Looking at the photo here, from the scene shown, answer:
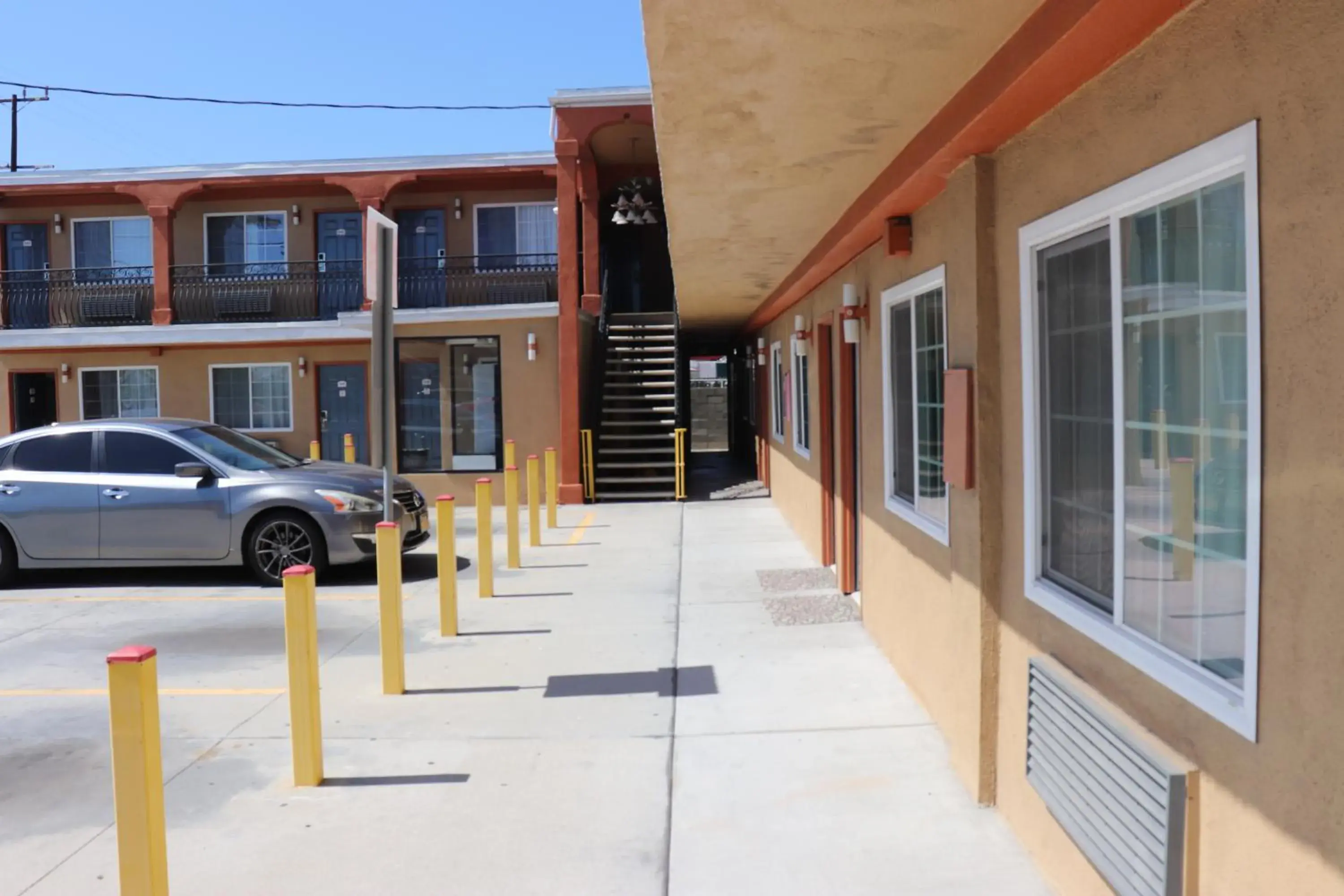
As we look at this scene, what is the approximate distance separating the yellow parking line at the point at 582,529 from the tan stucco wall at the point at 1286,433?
31.6ft

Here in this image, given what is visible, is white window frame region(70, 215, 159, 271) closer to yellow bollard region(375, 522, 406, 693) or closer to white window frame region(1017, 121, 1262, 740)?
yellow bollard region(375, 522, 406, 693)

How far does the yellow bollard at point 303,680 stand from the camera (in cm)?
473

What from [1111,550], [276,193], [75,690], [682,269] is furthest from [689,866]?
[276,193]

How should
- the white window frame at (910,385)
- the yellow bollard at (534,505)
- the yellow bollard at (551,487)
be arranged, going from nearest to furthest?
the white window frame at (910,385) < the yellow bollard at (534,505) < the yellow bollard at (551,487)

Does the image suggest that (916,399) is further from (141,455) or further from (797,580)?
(141,455)

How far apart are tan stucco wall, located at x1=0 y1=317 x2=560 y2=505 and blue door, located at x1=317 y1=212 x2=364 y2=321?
141 centimetres

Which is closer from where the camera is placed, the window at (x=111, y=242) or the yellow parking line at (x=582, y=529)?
the yellow parking line at (x=582, y=529)

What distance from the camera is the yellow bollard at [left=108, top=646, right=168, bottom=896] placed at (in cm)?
324

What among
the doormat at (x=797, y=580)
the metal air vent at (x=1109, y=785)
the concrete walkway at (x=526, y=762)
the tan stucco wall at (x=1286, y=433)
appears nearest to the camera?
the tan stucco wall at (x=1286, y=433)

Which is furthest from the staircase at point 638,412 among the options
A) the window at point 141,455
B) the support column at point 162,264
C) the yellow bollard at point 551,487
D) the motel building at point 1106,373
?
the motel building at point 1106,373

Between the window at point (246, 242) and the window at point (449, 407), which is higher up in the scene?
the window at point (246, 242)

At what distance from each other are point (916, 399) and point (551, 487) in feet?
25.3

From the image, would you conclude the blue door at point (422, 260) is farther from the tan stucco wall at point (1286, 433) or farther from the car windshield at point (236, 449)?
the tan stucco wall at point (1286, 433)

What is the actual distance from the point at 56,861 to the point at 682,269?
7288mm
